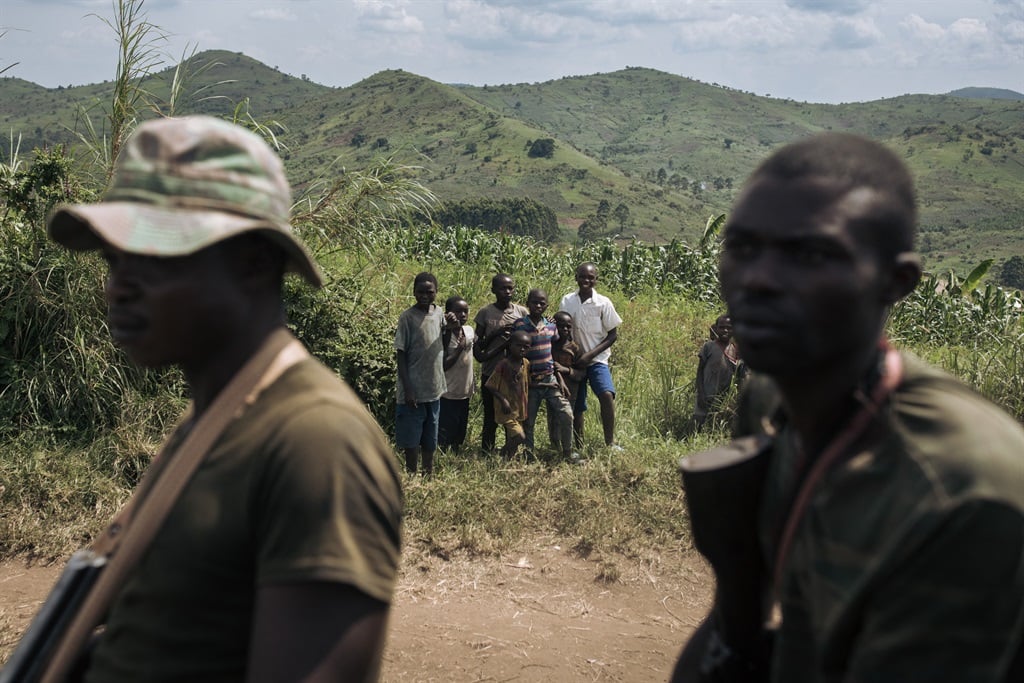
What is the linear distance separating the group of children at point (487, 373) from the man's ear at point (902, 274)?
5.60m

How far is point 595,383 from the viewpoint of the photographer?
7.66 metres

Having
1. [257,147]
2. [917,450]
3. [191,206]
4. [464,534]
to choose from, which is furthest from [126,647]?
[464,534]

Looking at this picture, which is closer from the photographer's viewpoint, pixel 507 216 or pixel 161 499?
pixel 161 499

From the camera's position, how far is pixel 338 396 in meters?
1.38

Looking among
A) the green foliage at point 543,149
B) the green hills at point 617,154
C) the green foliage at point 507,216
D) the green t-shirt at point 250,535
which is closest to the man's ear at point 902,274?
the green t-shirt at point 250,535

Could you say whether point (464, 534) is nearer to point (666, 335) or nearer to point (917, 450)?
point (917, 450)

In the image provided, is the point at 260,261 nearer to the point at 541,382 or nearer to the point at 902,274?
the point at 902,274

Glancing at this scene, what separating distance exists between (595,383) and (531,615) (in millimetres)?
2867

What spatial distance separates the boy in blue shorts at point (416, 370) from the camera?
6.68m

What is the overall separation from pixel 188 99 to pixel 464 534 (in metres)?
4.31

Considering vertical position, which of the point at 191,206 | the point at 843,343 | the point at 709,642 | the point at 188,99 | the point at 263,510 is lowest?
the point at 709,642

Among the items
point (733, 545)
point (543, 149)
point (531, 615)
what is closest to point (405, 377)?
point (531, 615)

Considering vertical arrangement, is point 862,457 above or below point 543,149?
below

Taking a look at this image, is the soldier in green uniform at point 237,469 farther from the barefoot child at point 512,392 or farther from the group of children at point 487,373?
the barefoot child at point 512,392
